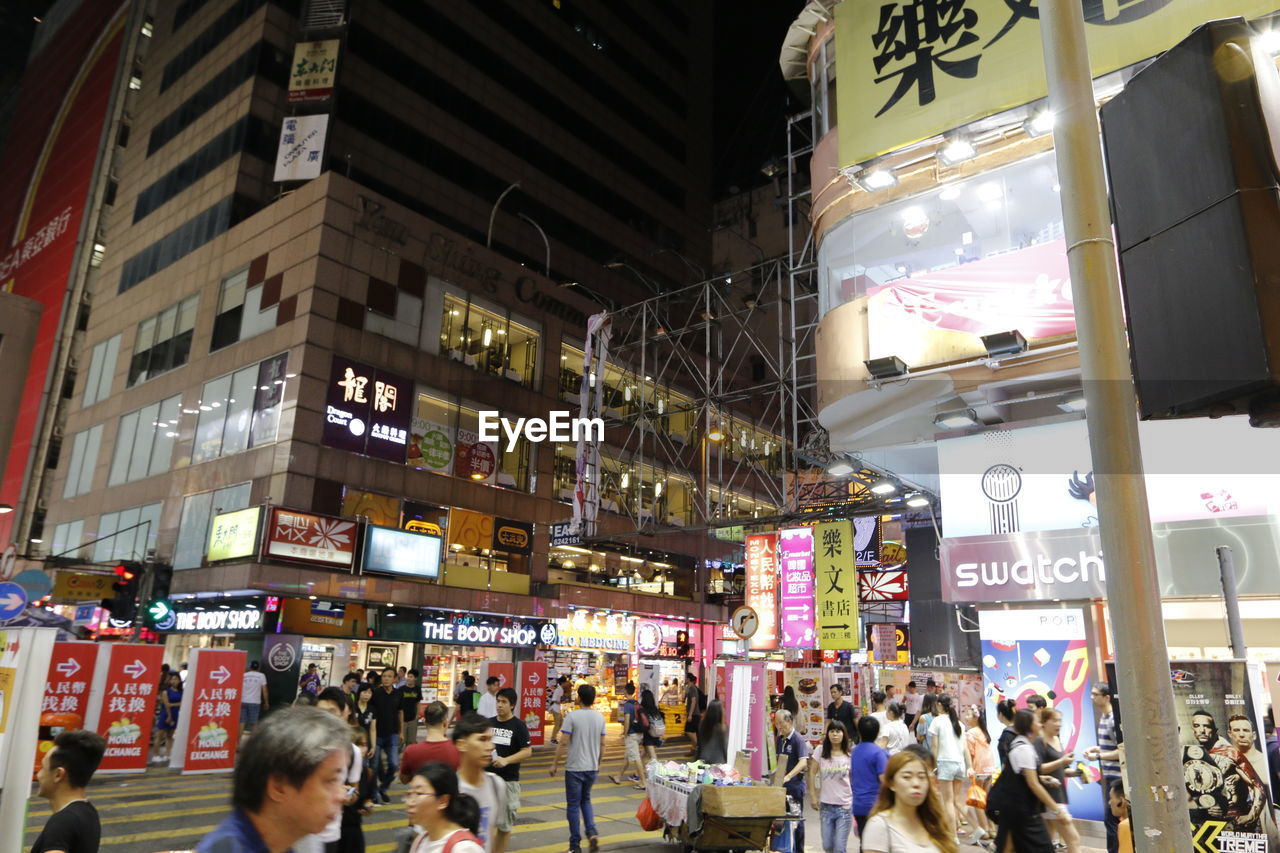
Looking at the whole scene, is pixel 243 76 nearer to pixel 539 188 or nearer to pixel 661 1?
pixel 539 188

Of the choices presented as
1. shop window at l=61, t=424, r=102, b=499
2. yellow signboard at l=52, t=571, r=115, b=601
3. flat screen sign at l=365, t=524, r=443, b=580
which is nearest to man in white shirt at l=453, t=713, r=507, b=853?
flat screen sign at l=365, t=524, r=443, b=580

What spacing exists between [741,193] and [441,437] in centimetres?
2304

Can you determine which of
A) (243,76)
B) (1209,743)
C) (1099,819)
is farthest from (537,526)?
(1209,743)

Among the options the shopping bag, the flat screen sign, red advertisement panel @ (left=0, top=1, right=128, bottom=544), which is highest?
red advertisement panel @ (left=0, top=1, right=128, bottom=544)

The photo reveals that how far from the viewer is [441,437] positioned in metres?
27.9

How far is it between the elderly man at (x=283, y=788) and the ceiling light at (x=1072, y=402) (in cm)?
1150

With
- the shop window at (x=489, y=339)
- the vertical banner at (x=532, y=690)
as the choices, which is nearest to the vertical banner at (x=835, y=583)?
the vertical banner at (x=532, y=690)

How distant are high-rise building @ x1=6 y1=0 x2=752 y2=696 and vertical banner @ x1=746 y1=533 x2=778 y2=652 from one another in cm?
699

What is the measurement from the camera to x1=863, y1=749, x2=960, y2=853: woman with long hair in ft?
13.7

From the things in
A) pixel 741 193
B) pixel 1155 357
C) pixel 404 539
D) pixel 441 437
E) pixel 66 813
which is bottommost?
pixel 66 813

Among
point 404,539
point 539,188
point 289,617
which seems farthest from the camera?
point 539,188

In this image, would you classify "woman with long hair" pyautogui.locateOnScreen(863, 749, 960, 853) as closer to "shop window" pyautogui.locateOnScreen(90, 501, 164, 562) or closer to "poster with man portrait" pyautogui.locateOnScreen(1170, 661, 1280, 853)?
"poster with man portrait" pyautogui.locateOnScreen(1170, 661, 1280, 853)

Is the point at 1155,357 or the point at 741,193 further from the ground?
the point at 741,193

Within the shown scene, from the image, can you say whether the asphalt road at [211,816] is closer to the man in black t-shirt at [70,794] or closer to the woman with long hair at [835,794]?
the woman with long hair at [835,794]
